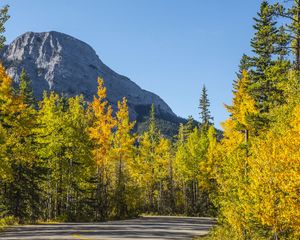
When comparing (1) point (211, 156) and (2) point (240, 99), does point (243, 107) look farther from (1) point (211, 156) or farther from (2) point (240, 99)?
(1) point (211, 156)

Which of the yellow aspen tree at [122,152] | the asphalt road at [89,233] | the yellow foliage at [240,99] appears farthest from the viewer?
the yellow aspen tree at [122,152]

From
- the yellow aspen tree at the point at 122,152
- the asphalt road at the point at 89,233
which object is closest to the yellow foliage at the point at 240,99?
the yellow aspen tree at the point at 122,152

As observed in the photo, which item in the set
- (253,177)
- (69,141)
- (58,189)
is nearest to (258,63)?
(69,141)

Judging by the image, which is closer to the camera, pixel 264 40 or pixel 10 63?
pixel 10 63

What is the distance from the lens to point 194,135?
63.0m

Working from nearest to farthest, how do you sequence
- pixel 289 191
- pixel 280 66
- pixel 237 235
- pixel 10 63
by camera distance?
1. pixel 289 191
2. pixel 10 63
3. pixel 237 235
4. pixel 280 66

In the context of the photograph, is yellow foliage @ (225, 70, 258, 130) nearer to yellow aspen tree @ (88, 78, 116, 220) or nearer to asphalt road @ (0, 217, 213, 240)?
yellow aspen tree @ (88, 78, 116, 220)

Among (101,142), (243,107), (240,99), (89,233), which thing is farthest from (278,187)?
(240,99)

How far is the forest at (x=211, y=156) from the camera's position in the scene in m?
15.7

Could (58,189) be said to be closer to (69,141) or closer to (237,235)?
(69,141)

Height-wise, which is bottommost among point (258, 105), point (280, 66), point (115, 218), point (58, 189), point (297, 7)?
point (115, 218)

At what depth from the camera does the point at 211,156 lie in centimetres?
5597

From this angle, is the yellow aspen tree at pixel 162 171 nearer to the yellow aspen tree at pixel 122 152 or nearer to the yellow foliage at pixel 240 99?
the yellow aspen tree at pixel 122 152

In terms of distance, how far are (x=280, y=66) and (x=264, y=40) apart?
4544 mm
